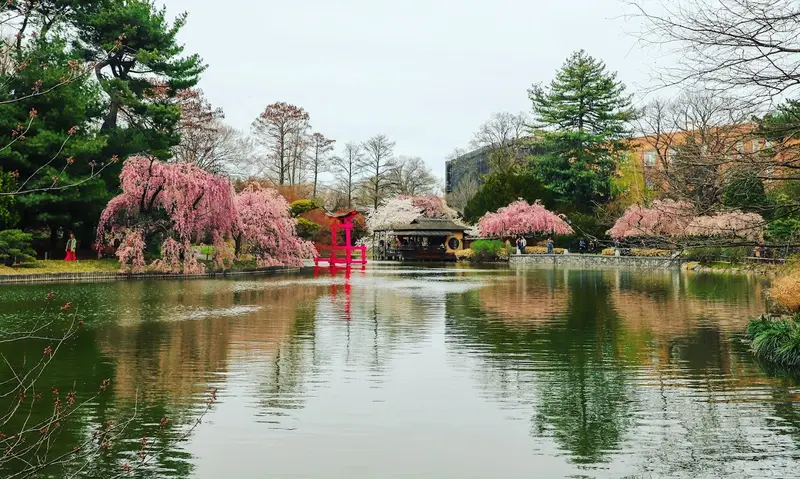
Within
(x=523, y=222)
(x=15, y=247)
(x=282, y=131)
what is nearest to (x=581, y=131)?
(x=523, y=222)

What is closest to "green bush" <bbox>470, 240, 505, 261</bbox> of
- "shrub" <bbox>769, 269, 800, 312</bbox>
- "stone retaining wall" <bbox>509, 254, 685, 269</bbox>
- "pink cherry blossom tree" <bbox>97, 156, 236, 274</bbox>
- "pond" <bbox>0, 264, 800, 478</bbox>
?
"stone retaining wall" <bbox>509, 254, 685, 269</bbox>

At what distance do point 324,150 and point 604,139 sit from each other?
2588cm

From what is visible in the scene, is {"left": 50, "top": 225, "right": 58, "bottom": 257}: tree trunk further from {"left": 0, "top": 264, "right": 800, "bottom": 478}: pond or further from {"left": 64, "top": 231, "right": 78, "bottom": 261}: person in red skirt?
{"left": 0, "top": 264, "right": 800, "bottom": 478}: pond

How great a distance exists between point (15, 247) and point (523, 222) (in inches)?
1391

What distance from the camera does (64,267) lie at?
2850 centimetres

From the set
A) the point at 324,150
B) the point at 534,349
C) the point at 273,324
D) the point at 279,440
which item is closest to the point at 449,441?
the point at 279,440

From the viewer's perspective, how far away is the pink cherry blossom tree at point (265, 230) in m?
34.9

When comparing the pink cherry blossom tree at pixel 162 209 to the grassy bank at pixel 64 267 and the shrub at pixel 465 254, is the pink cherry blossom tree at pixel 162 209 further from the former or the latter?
the shrub at pixel 465 254

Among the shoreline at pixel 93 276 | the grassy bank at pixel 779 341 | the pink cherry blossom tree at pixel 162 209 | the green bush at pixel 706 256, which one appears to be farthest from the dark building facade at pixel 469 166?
the green bush at pixel 706 256

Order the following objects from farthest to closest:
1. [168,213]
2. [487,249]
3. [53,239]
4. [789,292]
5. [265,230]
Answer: [487,249] < [265,230] < [53,239] < [168,213] < [789,292]

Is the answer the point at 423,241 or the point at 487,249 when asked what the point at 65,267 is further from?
the point at 423,241

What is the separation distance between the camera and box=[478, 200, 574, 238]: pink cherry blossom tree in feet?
176

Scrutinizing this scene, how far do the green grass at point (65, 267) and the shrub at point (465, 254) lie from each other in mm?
27028

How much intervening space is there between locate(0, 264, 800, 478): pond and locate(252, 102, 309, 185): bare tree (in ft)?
155
